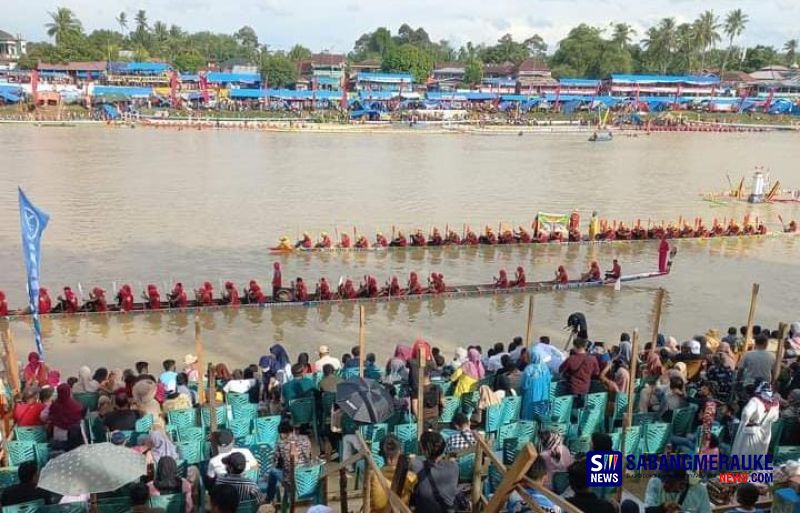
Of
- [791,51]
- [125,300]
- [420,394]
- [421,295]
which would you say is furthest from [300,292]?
[791,51]

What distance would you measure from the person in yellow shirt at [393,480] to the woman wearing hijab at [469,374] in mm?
3302

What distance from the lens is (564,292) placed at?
19391mm

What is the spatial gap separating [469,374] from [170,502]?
4508 mm

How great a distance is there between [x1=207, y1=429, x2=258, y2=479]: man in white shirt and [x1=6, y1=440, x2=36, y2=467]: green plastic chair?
2215 millimetres

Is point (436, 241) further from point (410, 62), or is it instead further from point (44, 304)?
point (410, 62)

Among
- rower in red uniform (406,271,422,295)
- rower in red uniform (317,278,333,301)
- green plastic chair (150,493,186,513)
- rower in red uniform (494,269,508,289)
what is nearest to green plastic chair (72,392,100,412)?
green plastic chair (150,493,186,513)

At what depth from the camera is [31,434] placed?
789 centimetres

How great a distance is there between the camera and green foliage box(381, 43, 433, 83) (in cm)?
10988

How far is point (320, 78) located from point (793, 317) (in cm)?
9170

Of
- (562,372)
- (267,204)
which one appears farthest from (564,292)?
(267,204)

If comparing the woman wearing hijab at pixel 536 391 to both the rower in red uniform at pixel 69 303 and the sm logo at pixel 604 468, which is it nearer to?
the sm logo at pixel 604 468

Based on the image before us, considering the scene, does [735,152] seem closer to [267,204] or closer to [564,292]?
[267,204]

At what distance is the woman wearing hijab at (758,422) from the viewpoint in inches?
291

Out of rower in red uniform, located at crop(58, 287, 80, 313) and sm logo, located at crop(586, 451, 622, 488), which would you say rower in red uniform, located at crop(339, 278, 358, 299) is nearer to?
rower in red uniform, located at crop(58, 287, 80, 313)
